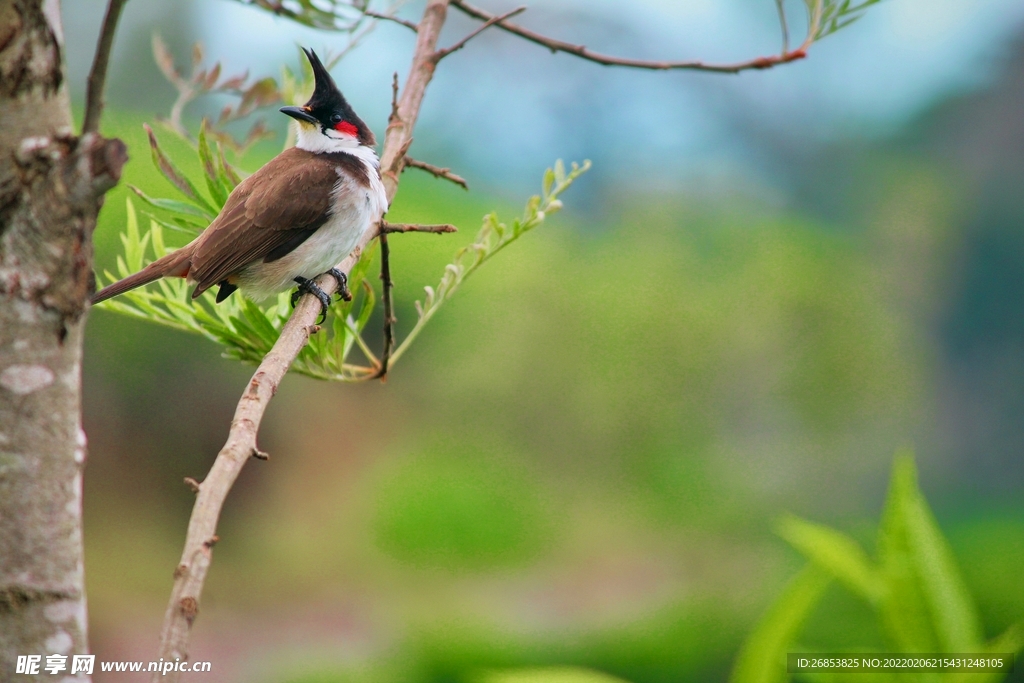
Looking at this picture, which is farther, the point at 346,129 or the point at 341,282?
the point at 346,129

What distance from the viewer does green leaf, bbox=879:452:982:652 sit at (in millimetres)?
1192

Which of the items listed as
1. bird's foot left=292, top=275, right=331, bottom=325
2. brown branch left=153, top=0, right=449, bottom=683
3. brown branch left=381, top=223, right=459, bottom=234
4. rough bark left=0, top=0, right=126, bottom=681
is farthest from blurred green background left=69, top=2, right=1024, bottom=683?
rough bark left=0, top=0, right=126, bottom=681

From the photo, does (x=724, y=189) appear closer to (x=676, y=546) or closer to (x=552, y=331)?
(x=552, y=331)

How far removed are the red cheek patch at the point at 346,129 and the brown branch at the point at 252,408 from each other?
1.12 ft

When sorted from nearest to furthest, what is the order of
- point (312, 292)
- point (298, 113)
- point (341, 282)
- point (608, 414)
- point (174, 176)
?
point (174, 176), point (312, 292), point (341, 282), point (298, 113), point (608, 414)

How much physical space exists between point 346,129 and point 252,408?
983 millimetres

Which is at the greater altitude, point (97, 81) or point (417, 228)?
point (417, 228)

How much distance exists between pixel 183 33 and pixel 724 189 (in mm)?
2628

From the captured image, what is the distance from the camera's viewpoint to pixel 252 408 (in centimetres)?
64

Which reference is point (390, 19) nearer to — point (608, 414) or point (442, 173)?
point (442, 173)

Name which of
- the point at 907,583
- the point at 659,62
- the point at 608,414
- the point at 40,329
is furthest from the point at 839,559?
the point at 608,414

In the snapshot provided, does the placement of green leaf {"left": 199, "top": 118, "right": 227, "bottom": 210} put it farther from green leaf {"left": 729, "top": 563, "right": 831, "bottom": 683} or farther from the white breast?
green leaf {"left": 729, "top": 563, "right": 831, "bottom": 683}

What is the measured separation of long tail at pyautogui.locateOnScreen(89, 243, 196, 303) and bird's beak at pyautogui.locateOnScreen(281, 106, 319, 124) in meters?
0.25

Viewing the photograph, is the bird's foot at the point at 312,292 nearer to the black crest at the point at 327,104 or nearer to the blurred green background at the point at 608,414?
the black crest at the point at 327,104
